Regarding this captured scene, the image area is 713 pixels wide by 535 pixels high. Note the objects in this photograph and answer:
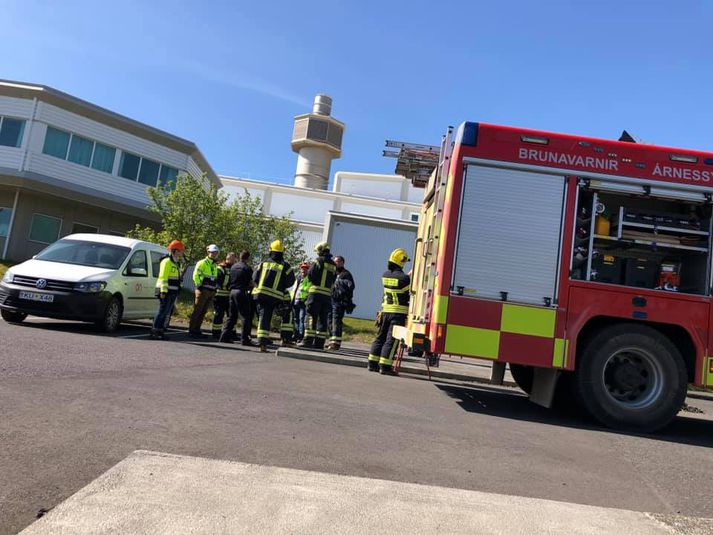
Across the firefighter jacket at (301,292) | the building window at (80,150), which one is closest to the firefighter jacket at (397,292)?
the firefighter jacket at (301,292)

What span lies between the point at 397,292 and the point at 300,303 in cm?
446

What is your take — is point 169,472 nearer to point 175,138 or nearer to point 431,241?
point 431,241

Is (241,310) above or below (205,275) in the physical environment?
below

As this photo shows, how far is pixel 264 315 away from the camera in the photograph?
9555 mm

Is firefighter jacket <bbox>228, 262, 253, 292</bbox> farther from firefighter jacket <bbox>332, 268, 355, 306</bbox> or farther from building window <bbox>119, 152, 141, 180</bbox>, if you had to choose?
building window <bbox>119, 152, 141, 180</bbox>

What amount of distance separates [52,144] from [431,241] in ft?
74.1

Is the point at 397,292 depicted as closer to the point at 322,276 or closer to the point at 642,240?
the point at 322,276

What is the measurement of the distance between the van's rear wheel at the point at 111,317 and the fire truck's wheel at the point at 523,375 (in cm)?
645

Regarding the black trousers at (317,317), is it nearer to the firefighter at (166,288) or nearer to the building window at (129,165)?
the firefighter at (166,288)

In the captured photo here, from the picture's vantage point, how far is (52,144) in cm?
2430

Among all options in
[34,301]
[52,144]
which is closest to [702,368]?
[34,301]

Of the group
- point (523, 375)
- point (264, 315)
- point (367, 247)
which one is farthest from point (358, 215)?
point (523, 375)

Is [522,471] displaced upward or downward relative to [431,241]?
downward

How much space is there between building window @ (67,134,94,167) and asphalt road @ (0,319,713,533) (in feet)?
66.7
